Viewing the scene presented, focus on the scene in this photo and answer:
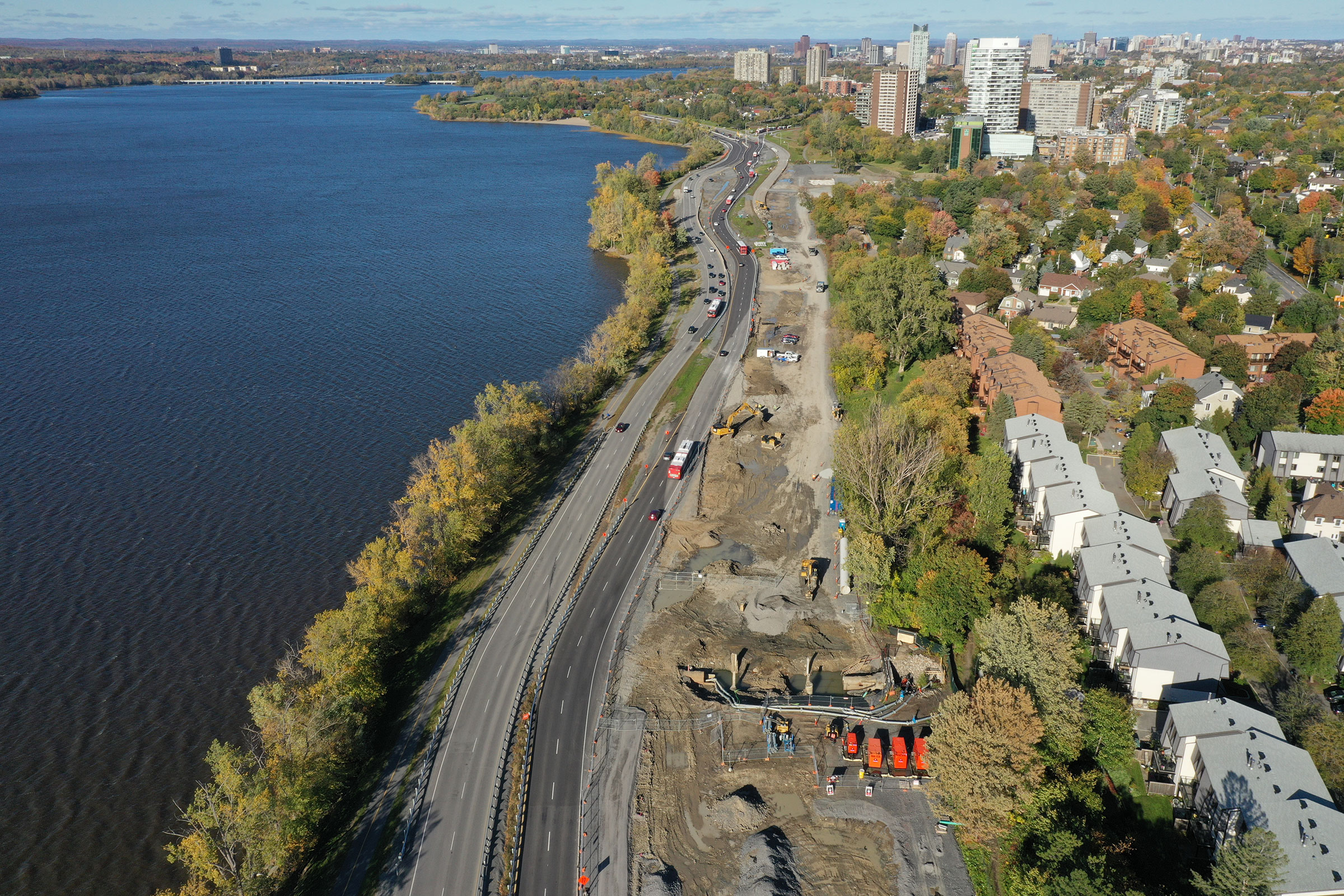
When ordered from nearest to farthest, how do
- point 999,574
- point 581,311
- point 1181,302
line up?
point 999,574 → point 1181,302 → point 581,311

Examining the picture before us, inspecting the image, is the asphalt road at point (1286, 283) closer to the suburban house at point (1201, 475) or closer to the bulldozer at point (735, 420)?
the suburban house at point (1201, 475)

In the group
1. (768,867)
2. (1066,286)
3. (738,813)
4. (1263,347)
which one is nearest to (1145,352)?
(1263,347)

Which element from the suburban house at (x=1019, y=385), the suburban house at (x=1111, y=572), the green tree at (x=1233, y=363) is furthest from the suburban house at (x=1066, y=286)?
the suburban house at (x=1111, y=572)

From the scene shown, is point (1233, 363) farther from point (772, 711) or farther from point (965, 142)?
point (965, 142)

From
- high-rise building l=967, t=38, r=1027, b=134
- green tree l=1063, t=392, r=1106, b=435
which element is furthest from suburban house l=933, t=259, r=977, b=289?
high-rise building l=967, t=38, r=1027, b=134

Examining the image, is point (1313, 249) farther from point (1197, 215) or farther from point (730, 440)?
point (730, 440)

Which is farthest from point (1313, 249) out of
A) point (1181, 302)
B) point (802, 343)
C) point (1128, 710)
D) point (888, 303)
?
point (1128, 710)
